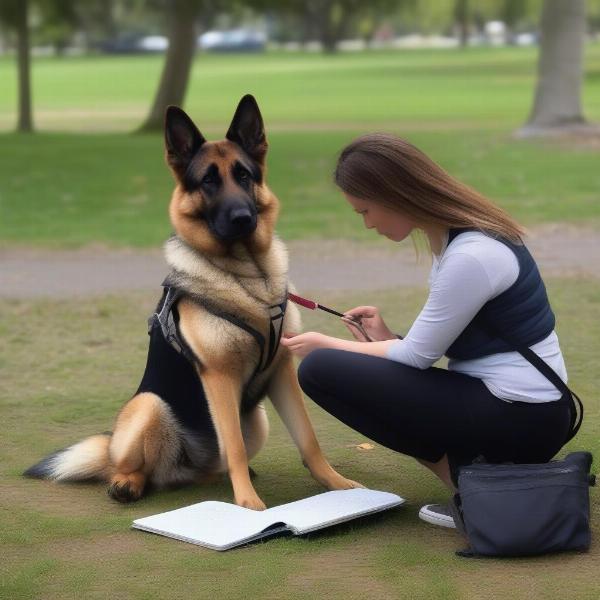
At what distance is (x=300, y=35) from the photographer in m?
107

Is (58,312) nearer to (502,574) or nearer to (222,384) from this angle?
(222,384)

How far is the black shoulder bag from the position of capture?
4.34m

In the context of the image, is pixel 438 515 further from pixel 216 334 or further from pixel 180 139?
pixel 180 139

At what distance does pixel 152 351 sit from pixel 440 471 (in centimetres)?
132

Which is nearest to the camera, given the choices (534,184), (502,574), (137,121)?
(502,574)

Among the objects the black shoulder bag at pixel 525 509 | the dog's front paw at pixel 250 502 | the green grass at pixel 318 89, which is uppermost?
the black shoulder bag at pixel 525 509

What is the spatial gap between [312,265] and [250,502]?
6667 millimetres

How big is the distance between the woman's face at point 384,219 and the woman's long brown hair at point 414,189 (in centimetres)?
3

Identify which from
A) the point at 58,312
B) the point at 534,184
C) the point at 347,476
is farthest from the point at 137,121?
the point at 347,476

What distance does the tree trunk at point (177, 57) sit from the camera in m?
25.9

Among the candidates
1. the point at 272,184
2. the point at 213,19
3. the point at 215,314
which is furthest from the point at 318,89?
the point at 215,314

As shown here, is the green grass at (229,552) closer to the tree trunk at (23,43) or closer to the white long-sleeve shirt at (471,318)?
the white long-sleeve shirt at (471,318)

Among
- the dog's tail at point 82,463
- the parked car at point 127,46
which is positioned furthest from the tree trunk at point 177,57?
the parked car at point 127,46

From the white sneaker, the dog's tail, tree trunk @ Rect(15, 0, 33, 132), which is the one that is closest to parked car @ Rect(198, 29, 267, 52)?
tree trunk @ Rect(15, 0, 33, 132)
